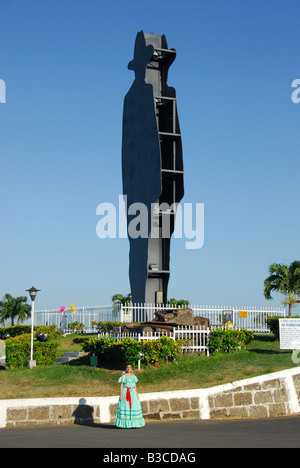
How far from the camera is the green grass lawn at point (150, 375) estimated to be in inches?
688

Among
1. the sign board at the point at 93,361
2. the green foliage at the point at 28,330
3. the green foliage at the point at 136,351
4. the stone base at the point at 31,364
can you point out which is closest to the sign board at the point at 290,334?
the green foliage at the point at 136,351

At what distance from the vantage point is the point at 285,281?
1213 inches

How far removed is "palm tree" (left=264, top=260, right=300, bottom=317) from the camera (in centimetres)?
3067

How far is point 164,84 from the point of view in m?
31.9

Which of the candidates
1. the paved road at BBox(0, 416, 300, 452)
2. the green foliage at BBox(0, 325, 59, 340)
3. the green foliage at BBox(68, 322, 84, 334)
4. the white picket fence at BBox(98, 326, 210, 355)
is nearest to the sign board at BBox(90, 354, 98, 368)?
the white picket fence at BBox(98, 326, 210, 355)

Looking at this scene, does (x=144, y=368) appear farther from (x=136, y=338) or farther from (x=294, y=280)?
(x=294, y=280)

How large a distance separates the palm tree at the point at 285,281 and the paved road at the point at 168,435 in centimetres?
1608

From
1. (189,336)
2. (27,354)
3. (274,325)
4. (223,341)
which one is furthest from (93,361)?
(274,325)

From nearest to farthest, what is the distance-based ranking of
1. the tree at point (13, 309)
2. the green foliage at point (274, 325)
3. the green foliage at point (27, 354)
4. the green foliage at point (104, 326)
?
the green foliage at point (27, 354)
the green foliage at point (274, 325)
the green foliage at point (104, 326)
the tree at point (13, 309)

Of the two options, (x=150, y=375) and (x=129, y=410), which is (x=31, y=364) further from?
(x=129, y=410)

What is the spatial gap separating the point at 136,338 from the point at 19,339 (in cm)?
711

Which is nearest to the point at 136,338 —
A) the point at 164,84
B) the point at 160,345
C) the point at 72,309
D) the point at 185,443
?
the point at 160,345

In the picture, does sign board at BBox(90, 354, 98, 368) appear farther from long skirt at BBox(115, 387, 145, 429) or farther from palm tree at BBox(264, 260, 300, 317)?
palm tree at BBox(264, 260, 300, 317)

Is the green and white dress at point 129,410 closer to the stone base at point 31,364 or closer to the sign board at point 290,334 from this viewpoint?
the sign board at point 290,334
